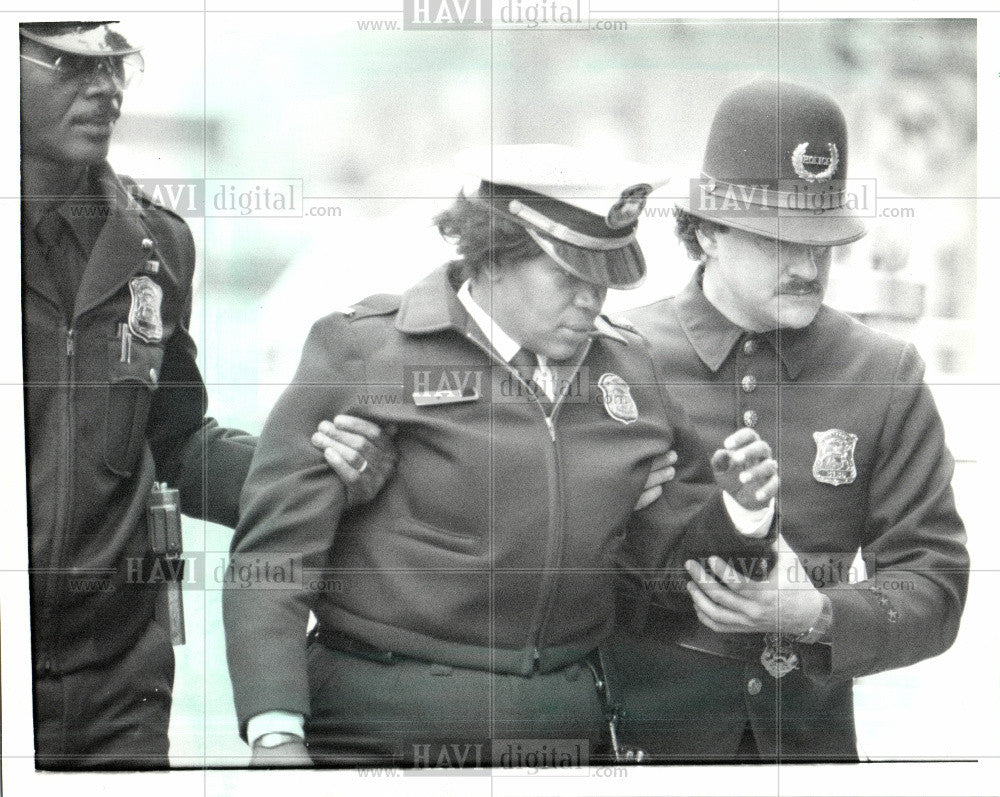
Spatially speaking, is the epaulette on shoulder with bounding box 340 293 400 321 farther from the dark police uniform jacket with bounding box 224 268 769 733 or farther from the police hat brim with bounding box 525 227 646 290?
the police hat brim with bounding box 525 227 646 290

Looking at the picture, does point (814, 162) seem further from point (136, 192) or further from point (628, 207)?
point (136, 192)

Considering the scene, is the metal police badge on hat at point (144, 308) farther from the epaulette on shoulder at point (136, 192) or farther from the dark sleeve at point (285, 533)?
the dark sleeve at point (285, 533)

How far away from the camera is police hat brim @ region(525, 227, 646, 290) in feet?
13.3

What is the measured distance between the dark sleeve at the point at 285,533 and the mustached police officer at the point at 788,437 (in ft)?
3.32

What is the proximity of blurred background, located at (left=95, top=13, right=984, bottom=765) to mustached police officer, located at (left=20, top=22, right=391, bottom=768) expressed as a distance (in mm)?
90

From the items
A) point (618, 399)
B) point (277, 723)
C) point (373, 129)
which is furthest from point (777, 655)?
point (373, 129)

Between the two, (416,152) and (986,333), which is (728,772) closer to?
(986,333)

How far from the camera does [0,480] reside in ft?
14.0

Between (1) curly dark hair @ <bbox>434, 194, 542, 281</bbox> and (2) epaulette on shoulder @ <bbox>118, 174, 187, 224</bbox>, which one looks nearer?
(1) curly dark hair @ <bbox>434, 194, 542, 281</bbox>

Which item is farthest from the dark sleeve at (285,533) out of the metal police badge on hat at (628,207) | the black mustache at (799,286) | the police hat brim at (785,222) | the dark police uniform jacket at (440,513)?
the black mustache at (799,286)

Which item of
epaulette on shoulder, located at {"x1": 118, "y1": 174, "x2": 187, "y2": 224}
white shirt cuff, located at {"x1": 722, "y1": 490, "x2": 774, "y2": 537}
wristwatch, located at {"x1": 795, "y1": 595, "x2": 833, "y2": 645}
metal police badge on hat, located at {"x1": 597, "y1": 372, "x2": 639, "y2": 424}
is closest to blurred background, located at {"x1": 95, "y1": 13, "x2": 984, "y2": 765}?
epaulette on shoulder, located at {"x1": 118, "y1": 174, "x2": 187, "y2": 224}

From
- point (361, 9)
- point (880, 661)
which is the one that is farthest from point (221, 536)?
point (880, 661)

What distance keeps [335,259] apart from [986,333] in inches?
86.4

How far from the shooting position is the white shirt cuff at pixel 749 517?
166 inches
